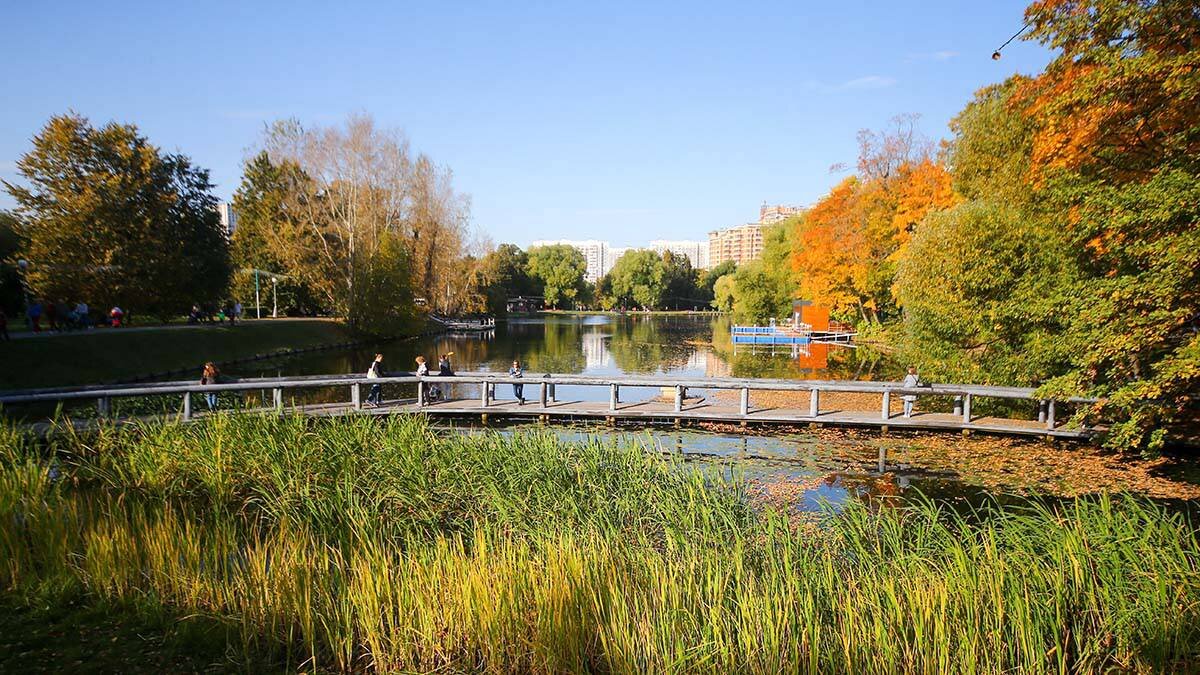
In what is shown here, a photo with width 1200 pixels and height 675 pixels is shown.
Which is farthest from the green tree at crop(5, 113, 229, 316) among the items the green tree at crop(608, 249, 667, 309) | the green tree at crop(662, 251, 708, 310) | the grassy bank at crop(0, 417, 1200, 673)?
the green tree at crop(662, 251, 708, 310)

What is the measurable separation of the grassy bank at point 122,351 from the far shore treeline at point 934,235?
322cm

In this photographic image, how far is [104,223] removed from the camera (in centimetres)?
3003

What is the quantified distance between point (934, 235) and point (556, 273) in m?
105

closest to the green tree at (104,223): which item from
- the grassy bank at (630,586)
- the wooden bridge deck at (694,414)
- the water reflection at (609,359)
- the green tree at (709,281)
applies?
the water reflection at (609,359)

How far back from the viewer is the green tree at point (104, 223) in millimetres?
29250

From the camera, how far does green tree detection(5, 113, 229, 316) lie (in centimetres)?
2925

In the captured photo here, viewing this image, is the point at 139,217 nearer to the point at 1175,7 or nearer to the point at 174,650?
the point at 174,650

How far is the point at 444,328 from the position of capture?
6594 centimetres

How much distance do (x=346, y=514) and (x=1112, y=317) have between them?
446 inches

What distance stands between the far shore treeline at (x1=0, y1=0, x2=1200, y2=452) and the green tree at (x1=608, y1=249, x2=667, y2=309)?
51545 millimetres

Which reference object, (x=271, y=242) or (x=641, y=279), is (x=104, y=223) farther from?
(x=641, y=279)

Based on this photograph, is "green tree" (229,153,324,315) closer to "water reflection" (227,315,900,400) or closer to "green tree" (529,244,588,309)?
"water reflection" (227,315,900,400)

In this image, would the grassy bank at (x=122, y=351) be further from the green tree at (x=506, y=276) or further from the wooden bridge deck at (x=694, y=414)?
the green tree at (x=506, y=276)

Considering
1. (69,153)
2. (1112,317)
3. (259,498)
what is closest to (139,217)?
(69,153)
